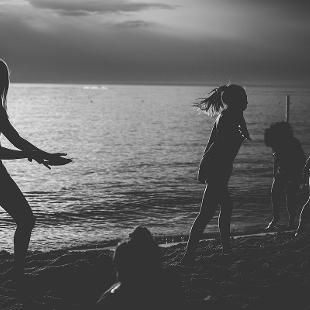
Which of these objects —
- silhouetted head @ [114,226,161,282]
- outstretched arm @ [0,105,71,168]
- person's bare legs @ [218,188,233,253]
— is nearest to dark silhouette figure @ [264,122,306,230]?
person's bare legs @ [218,188,233,253]

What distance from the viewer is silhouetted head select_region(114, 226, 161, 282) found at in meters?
2.90

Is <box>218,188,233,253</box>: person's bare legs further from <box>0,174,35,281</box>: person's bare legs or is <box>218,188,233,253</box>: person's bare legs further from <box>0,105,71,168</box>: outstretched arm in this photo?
<box>0,174,35,281</box>: person's bare legs

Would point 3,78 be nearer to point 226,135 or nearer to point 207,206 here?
point 226,135

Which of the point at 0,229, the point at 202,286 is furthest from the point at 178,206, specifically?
the point at 202,286

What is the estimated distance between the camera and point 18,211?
4871mm

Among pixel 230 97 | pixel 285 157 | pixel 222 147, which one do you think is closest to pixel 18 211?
pixel 222 147

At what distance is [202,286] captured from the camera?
5316 millimetres

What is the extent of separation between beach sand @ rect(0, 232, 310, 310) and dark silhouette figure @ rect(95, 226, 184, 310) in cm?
167

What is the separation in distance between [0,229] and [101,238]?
2.39 metres

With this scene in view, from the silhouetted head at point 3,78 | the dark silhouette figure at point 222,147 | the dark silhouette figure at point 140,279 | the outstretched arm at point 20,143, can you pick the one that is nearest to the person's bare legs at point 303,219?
the dark silhouette figure at point 222,147

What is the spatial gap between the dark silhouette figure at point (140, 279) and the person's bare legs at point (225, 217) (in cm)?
304

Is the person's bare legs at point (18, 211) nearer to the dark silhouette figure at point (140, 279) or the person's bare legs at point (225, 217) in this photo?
the dark silhouette figure at point (140, 279)

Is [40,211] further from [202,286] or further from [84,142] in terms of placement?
[84,142]

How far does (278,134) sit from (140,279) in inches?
244
